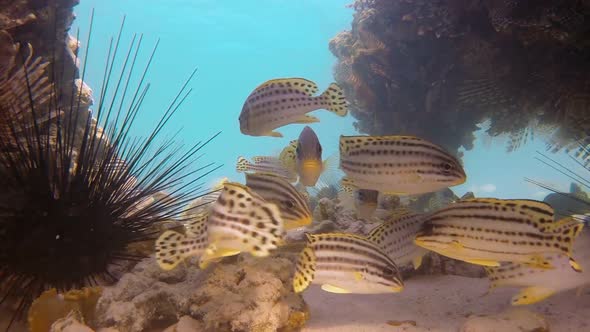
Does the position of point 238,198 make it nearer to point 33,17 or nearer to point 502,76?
point 33,17

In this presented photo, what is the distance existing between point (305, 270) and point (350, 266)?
1.16 feet

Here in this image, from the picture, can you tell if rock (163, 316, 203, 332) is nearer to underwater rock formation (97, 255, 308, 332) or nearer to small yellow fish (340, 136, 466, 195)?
underwater rock formation (97, 255, 308, 332)

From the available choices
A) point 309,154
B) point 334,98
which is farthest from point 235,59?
point 309,154

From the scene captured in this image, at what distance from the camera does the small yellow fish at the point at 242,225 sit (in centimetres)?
223

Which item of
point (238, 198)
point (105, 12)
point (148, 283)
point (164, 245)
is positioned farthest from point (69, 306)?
point (105, 12)

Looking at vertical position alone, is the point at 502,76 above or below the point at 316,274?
above

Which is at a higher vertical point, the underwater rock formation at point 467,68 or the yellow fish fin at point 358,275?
the underwater rock formation at point 467,68

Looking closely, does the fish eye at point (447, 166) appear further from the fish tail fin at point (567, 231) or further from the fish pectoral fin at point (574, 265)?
the fish pectoral fin at point (574, 265)

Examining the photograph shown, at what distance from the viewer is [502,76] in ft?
22.9

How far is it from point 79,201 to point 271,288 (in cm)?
211

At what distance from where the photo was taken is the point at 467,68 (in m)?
8.51

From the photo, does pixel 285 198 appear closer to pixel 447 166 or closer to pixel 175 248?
pixel 175 248

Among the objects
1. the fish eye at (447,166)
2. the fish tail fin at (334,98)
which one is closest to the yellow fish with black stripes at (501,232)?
the fish eye at (447,166)

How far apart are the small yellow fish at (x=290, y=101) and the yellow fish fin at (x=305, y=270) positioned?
1415 millimetres
